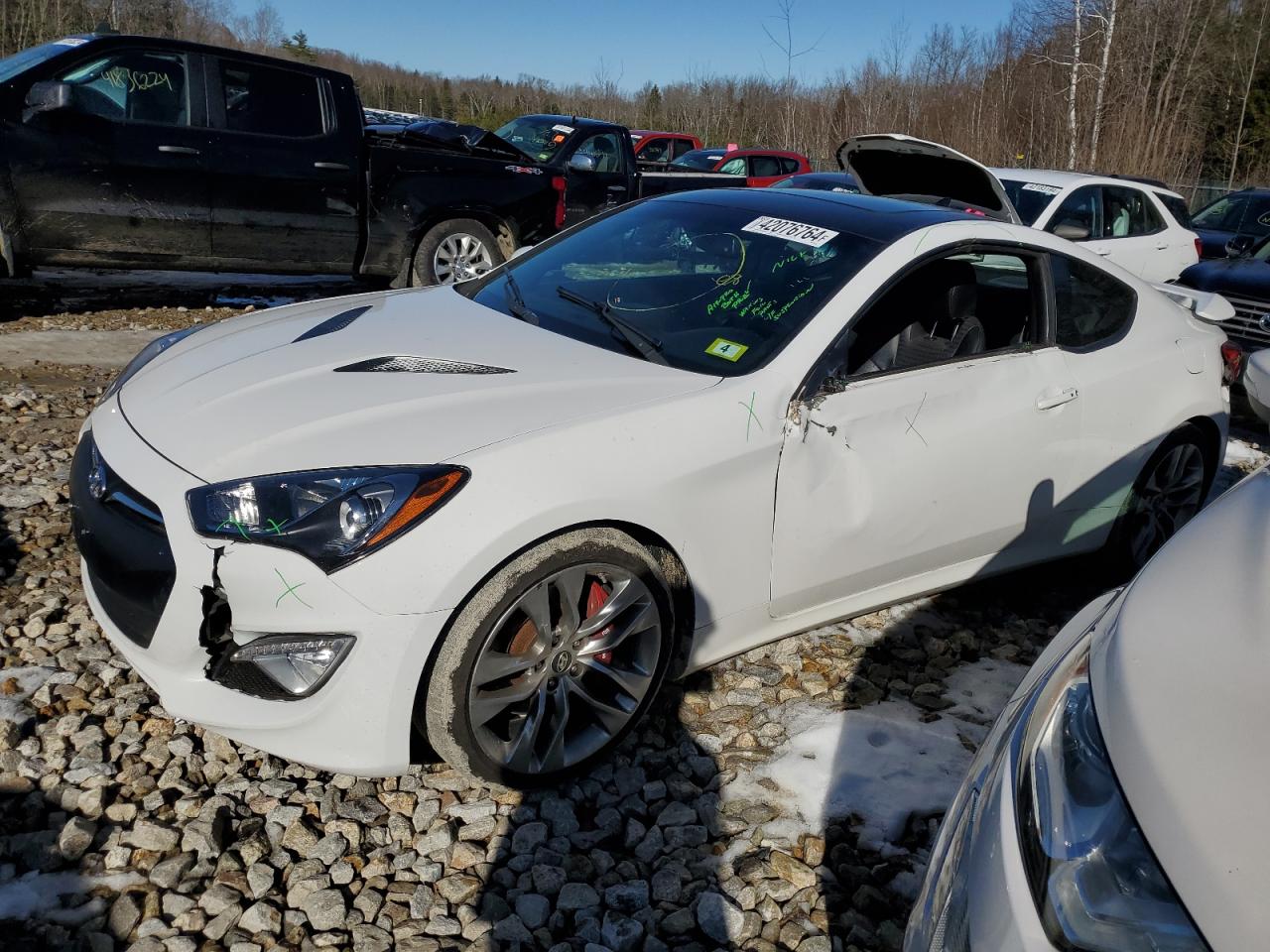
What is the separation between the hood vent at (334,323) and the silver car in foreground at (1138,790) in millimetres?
2412

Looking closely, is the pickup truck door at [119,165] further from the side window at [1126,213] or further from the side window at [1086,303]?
the side window at [1126,213]

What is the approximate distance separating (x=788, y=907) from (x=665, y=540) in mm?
949

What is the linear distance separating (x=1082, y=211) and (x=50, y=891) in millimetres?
9510

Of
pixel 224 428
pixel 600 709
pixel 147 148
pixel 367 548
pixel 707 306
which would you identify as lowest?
pixel 600 709

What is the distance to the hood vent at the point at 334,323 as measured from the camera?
336cm

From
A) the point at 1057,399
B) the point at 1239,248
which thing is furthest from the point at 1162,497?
the point at 1239,248

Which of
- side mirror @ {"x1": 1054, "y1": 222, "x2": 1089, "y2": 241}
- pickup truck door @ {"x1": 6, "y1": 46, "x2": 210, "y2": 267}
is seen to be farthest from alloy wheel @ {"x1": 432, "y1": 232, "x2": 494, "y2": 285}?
side mirror @ {"x1": 1054, "y1": 222, "x2": 1089, "y2": 241}

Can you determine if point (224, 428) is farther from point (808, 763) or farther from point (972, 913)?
point (972, 913)

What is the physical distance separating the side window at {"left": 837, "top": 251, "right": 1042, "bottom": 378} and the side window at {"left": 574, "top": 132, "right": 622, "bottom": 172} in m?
7.99

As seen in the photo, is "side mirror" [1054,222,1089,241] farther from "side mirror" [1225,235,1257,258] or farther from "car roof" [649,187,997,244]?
"car roof" [649,187,997,244]

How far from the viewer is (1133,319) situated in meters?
4.03

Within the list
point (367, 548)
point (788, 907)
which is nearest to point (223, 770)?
point (367, 548)

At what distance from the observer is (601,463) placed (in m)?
2.64

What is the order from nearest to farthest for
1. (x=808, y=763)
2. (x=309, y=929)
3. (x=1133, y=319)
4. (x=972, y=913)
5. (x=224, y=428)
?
(x=972, y=913), (x=309, y=929), (x=224, y=428), (x=808, y=763), (x=1133, y=319)
